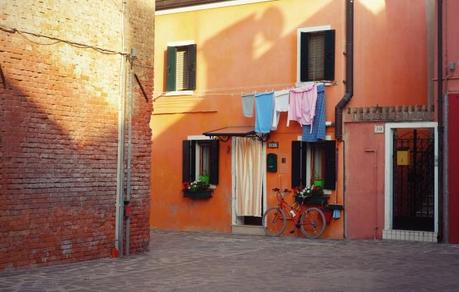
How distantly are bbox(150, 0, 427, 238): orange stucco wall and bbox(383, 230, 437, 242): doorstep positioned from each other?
129cm

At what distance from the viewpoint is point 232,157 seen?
20.2 metres

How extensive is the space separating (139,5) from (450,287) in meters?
7.79

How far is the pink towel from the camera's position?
61.0 ft

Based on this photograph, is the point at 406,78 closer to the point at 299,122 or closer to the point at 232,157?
the point at 299,122

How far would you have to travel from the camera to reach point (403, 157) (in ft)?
58.2

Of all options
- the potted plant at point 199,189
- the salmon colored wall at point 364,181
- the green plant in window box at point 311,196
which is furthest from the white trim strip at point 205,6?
the green plant in window box at point 311,196

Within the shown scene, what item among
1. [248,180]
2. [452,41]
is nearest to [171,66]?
[248,180]

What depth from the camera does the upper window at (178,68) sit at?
21.3 metres

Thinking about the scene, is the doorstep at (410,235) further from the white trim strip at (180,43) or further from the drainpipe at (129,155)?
the white trim strip at (180,43)

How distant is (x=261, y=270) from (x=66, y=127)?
409 cm

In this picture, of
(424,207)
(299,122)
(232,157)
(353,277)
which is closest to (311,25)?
(299,122)

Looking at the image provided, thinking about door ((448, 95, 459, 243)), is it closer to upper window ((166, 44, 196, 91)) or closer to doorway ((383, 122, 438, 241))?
doorway ((383, 122, 438, 241))

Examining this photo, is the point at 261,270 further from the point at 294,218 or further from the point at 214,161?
the point at 214,161

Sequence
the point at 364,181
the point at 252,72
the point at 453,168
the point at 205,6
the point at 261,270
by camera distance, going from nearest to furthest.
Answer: the point at 261,270 < the point at 453,168 < the point at 364,181 < the point at 252,72 < the point at 205,6
